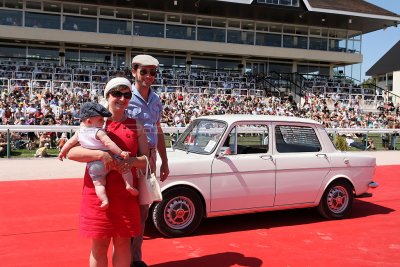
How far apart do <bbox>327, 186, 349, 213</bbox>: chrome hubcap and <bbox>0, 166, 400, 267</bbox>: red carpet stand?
0.74ft

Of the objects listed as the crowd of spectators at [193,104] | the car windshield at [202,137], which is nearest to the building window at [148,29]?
the crowd of spectators at [193,104]

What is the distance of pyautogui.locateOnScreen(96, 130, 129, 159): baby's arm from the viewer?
10.2ft

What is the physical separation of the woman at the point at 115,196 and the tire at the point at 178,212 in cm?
205

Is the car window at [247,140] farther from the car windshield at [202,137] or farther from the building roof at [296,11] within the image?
the building roof at [296,11]

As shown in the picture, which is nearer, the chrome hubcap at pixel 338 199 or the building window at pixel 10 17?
the chrome hubcap at pixel 338 199

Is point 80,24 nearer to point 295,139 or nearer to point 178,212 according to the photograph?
point 295,139

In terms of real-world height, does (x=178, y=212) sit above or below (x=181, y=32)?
below

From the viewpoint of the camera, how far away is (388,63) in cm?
6319

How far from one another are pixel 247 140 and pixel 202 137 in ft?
2.15

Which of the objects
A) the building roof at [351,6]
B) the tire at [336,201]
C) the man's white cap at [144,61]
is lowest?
the tire at [336,201]

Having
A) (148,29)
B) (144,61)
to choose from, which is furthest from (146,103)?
(148,29)

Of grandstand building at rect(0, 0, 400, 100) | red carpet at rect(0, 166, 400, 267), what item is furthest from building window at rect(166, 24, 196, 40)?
red carpet at rect(0, 166, 400, 267)

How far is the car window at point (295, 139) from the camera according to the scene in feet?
20.9

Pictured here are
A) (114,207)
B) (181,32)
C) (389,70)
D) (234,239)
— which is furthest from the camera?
(389,70)
